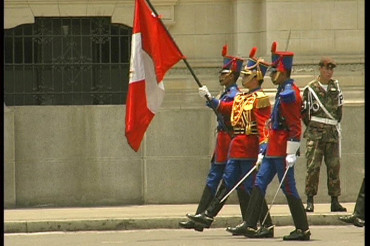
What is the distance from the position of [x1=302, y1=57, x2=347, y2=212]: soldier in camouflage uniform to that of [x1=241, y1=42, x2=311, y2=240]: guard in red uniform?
2651 millimetres

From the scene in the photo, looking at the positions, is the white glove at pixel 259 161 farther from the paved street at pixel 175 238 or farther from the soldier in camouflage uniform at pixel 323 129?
the soldier in camouflage uniform at pixel 323 129

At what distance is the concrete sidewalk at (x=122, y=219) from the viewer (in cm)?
1769

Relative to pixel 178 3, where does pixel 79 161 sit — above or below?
below

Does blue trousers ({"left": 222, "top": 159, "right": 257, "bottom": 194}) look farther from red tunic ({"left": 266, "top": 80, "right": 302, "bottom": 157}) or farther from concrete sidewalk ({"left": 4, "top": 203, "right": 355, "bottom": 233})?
concrete sidewalk ({"left": 4, "top": 203, "right": 355, "bottom": 233})

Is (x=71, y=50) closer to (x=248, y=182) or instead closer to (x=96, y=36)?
(x=96, y=36)

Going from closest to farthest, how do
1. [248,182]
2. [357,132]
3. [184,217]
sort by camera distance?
1. [248,182]
2. [184,217]
3. [357,132]

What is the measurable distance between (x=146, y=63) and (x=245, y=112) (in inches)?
53.4

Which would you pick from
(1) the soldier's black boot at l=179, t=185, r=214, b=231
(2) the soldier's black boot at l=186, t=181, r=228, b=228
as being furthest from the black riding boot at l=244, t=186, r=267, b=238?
(1) the soldier's black boot at l=179, t=185, r=214, b=231

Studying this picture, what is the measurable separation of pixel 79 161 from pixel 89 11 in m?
1.96

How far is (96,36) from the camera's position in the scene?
20938 millimetres

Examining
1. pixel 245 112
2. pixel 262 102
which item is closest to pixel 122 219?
pixel 245 112

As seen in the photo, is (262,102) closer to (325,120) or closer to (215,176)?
(215,176)

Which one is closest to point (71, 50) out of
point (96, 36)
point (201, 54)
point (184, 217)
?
point (96, 36)

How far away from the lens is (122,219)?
17.9m
